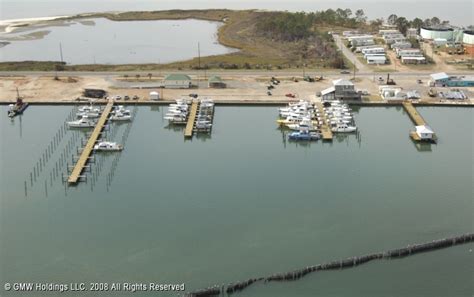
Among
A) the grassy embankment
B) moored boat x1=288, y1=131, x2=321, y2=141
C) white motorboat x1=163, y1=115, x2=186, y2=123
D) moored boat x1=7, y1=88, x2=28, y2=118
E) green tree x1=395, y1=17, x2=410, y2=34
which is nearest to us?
moored boat x1=288, y1=131, x2=321, y2=141

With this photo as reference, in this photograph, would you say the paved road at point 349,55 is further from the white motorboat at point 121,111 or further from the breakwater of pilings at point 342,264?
the breakwater of pilings at point 342,264

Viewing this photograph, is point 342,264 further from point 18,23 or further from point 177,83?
point 18,23

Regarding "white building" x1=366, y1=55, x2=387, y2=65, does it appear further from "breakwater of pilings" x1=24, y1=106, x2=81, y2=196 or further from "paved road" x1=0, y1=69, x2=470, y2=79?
"breakwater of pilings" x1=24, y1=106, x2=81, y2=196

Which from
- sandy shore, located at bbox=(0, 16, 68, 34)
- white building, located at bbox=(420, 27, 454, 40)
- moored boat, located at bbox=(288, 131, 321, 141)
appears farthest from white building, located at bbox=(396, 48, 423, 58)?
sandy shore, located at bbox=(0, 16, 68, 34)

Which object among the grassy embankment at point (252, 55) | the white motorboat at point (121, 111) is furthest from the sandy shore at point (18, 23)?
the white motorboat at point (121, 111)

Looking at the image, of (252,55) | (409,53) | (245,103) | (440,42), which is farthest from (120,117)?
(440,42)
